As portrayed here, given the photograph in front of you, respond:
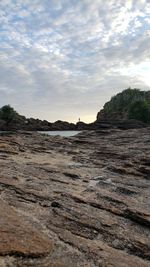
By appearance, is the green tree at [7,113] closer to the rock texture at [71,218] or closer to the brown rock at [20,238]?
the rock texture at [71,218]

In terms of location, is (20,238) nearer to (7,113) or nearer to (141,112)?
(141,112)

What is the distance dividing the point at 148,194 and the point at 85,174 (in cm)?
416

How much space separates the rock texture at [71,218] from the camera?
354 inches

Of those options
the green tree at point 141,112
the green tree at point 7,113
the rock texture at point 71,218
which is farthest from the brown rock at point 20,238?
the green tree at point 7,113

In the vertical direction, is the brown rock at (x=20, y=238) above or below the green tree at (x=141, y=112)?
below

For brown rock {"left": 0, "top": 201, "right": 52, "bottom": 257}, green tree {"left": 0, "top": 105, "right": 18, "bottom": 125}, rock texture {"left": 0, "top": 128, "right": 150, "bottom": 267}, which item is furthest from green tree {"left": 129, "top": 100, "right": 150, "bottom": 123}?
brown rock {"left": 0, "top": 201, "right": 52, "bottom": 257}

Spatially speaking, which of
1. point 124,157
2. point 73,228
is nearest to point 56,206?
point 73,228

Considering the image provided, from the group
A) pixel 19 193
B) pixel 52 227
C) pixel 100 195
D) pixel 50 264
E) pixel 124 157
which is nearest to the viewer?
pixel 50 264

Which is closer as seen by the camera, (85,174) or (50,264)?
(50,264)

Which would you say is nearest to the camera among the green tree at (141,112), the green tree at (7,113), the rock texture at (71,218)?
the rock texture at (71,218)

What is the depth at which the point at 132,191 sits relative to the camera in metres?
16.0

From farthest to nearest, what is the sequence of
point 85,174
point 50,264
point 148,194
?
point 85,174, point 148,194, point 50,264

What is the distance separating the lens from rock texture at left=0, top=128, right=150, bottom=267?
8.99 meters

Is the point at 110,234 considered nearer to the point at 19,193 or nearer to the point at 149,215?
the point at 149,215
